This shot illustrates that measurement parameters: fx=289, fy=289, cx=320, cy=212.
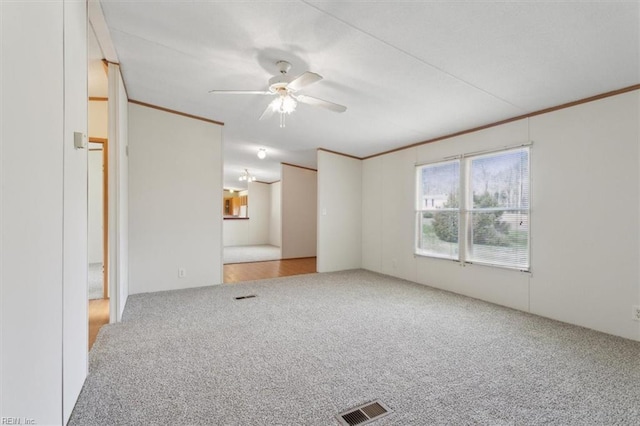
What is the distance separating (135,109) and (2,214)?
364 cm

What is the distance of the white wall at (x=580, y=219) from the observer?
269 cm

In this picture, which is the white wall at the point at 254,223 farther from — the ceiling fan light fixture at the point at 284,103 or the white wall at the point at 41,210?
the white wall at the point at 41,210

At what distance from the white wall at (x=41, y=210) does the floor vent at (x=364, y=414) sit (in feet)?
4.53

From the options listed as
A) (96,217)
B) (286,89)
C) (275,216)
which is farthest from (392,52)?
(275,216)

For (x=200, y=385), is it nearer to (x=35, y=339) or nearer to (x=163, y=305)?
(x=35, y=339)

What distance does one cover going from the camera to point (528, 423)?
1579 millimetres

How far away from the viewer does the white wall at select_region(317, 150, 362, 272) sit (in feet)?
18.5

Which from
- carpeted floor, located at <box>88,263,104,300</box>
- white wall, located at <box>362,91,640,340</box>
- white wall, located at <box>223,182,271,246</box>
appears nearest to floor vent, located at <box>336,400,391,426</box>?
white wall, located at <box>362,91,640,340</box>

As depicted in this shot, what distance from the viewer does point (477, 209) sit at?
3955 mm

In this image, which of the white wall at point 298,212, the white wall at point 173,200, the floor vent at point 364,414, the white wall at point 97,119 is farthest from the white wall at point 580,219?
the white wall at point 97,119

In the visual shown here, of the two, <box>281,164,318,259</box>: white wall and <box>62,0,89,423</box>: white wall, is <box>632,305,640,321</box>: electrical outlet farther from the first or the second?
<box>281,164,318,259</box>: white wall

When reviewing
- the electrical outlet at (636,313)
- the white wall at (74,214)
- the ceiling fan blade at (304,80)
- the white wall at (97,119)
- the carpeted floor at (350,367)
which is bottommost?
the carpeted floor at (350,367)

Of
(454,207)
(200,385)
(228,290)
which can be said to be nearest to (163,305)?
(228,290)

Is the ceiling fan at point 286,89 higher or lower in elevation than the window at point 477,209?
higher
